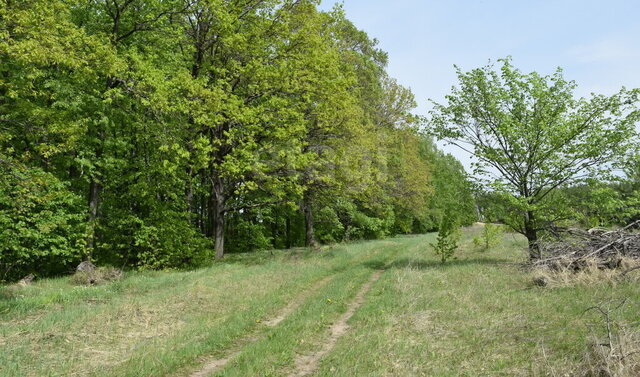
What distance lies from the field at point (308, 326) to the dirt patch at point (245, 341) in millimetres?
39

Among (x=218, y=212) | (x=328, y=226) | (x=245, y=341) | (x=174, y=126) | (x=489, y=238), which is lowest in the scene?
(x=245, y=341)

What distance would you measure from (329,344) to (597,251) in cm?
970

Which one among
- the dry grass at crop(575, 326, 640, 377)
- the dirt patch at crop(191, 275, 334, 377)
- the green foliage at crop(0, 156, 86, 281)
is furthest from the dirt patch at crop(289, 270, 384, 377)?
the green foliage at crop(0, 156, 86, 281)

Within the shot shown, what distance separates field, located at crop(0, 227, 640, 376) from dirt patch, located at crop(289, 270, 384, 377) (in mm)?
37

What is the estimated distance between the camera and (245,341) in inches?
332

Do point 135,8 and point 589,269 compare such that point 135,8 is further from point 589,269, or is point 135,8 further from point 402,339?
point 589,269

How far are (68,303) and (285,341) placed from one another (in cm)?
687

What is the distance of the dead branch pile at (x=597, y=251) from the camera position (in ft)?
40.0

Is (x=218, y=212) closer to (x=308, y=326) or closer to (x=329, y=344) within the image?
(x=308, y=326)

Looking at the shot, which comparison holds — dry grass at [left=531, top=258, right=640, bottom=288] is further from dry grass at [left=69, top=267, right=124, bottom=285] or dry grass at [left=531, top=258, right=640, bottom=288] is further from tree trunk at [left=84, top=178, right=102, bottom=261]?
tree trunk at [left=84, top=178, right=102, bottom=261]

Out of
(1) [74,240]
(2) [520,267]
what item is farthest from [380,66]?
(1) [74,240]

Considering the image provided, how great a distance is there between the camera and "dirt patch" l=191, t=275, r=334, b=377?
272 inches

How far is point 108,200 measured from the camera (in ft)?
67.4

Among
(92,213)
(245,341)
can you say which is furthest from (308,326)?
(92,213)
